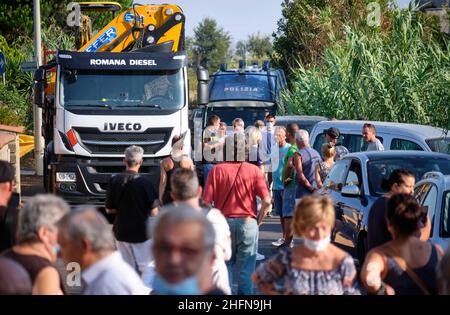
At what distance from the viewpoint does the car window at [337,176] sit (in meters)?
13.3

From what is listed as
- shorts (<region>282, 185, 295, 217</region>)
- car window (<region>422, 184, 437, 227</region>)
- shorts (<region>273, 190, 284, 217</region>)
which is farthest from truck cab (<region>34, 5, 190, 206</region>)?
car window (<region>422, 184, 437, 227</region>)

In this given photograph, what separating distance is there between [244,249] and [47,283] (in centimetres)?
461

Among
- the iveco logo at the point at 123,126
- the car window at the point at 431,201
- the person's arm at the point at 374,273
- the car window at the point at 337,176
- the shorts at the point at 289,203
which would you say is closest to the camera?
the person's arm at the point at 374,273

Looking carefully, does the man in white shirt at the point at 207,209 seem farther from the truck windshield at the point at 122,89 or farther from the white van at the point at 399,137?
the truck windshield at the point at 122,89

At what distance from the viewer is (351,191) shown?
12.0 metres

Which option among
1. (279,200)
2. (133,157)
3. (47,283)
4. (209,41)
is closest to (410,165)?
(279,200)

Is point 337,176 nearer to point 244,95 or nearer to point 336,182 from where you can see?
point 336,182

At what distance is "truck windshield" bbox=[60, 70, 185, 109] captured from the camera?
18.2 m

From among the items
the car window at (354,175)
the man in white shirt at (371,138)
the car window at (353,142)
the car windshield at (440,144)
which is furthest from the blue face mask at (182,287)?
the car window at (353,142)

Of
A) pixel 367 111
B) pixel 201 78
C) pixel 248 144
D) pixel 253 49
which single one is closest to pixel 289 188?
pixel 248 144

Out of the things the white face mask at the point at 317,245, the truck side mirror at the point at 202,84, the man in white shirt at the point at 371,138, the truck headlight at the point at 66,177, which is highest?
the truck side mirror at the point at 202,84

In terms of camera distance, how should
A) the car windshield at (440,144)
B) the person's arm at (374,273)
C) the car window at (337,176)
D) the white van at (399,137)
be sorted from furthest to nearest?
the white van at (399,137) → the car windshield at (440,144) → the car window at (337,176) → the person's arm at (374,273)

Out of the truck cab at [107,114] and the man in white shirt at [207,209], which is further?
the truck cab at [107,114]

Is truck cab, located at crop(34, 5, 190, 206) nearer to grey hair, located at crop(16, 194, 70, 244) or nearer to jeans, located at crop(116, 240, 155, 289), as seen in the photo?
jeans, located at crop(116, 240, 155, 289)
